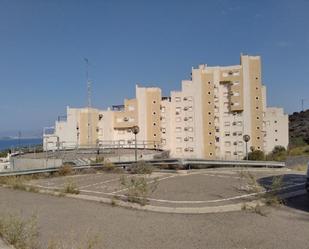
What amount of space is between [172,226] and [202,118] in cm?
7146

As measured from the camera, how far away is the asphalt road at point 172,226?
654 cm

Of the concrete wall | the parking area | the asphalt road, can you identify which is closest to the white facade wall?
the concrete wall

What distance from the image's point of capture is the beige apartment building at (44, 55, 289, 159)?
248 feet

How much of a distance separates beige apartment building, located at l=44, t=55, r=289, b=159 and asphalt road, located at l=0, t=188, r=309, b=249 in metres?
64.6

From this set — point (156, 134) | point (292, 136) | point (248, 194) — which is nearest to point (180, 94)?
point (156, 134)

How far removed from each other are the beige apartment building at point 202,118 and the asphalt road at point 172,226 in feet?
212

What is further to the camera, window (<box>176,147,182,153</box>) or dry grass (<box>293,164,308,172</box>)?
window (<box>176,147,182,153</box>)

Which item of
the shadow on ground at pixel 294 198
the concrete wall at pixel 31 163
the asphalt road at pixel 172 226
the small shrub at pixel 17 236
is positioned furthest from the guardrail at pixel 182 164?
the small shrub at pixel 17 236

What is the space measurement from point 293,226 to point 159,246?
2.86 meters

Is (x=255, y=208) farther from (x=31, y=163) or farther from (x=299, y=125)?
(x=299, y=125)

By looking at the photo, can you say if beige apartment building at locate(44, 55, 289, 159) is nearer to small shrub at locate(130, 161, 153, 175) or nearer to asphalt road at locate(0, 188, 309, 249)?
small shrub at locate(130, 161, 153, 175)

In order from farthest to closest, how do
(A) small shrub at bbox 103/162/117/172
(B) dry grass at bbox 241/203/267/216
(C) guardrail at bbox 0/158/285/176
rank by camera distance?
(A) small shrub at bbox 103/162/117/172, (C) guardrail at bbox 0/158/285/176, (B) dry grass at bbox 241/203/267/216

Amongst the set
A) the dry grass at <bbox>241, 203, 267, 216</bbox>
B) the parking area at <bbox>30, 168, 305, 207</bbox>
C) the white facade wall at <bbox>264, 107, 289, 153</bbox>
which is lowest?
the dry grass at <bbox>241, 203, 267, 216</bbox>

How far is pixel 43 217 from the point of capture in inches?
347
